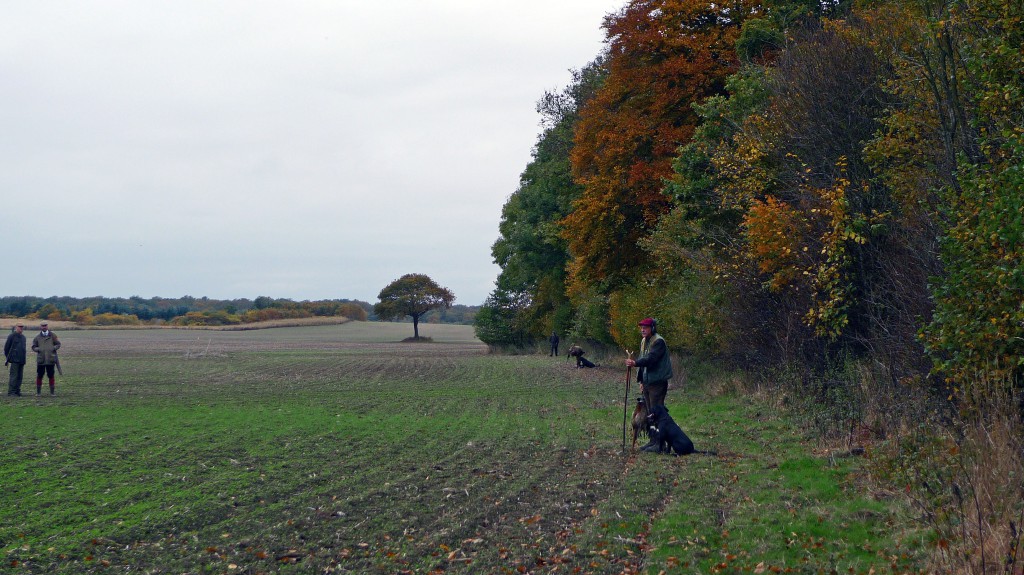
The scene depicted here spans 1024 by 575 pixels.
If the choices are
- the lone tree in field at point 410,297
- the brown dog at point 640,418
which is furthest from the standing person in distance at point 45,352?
the lone tree in field at point 410,297

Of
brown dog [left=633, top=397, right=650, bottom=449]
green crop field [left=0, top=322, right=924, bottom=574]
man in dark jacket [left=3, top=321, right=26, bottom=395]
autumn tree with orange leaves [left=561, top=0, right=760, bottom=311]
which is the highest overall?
autumn tree with orange leaves [left=561, top=0, right=760, bottom=311]

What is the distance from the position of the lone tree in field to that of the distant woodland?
15381 millimetres

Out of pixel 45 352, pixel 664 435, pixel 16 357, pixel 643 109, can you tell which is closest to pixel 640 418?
pixel 664 435

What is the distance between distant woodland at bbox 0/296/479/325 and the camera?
133 meters

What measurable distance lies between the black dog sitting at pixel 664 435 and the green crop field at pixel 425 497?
0.95 ft

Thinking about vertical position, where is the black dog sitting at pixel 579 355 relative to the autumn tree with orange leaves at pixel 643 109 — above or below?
below

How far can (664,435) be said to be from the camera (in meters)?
13.3

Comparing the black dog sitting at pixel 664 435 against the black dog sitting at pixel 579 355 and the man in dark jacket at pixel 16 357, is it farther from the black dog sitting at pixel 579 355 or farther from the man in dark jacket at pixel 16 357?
the black dog sitting at pixel 579 355

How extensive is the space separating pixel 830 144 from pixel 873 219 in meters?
2.39

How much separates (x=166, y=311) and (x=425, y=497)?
154107mm

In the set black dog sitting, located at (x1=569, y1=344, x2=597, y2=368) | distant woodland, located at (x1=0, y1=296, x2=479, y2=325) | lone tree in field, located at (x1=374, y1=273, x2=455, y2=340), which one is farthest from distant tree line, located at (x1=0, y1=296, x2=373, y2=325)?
black dog sitting, located at (x1=569, y1=344, x2=597, y2=368)

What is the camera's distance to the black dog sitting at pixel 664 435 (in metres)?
13.1

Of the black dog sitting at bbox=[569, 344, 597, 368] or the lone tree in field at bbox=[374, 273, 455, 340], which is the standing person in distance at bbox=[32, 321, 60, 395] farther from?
the lone tree in field at bbox=[374, 273, 455, 340]

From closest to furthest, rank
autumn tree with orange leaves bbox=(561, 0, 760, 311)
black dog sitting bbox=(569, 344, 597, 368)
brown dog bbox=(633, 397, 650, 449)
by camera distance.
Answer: brown dog bbox=(633, 397, 650, 449), autumn tree with orange leaves bbox=(561, 0, 760, 311), black dog sitting bbox=(569, 344, 597, 368)
